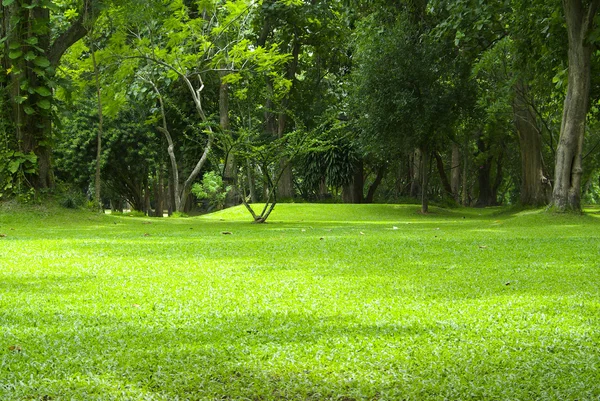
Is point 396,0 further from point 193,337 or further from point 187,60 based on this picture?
point 193,337

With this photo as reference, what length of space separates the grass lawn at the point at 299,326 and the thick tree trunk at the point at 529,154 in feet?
57.4

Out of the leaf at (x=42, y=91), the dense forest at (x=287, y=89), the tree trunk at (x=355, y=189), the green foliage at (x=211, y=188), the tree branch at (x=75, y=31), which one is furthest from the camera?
the tree trunk at (x=355, y=189)

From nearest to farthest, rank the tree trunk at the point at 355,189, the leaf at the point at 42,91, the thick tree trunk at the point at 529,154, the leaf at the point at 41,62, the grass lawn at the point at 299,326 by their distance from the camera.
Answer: the grass lawn at the point at 299,326, the leaf at the point at 41,62, the leaf at the point at 42,91, the thick tree trunk at the point at 529,154, the tree trunk at the point at 355,189

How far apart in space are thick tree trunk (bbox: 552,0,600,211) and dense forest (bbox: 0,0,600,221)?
0.10ft

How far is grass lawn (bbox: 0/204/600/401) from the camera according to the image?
10.8 ft

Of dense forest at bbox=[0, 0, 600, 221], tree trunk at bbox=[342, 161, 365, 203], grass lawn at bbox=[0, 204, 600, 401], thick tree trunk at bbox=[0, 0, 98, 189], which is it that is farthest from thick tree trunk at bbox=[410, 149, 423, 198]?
grass lawn at bbox=[0, 204, 600, 401]

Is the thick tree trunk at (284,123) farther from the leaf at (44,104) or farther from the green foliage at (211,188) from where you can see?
the leaf at (44,104)

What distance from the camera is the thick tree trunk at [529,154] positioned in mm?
25406

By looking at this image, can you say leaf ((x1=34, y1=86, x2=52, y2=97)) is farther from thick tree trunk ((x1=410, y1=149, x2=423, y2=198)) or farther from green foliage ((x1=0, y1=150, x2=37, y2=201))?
thick tree trunk ((x1=410, y1=149, x2=423, y2=198))

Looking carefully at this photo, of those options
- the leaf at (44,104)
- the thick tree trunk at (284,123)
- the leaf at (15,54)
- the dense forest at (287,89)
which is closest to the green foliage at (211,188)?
the dense forest at (287,89)

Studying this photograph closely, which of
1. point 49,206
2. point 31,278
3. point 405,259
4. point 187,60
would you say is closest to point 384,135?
point 187,60

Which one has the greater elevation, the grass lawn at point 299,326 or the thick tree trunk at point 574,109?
the thick tree trunk at point 574,109

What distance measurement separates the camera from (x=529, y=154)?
2567 cm

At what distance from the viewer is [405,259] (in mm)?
8031
